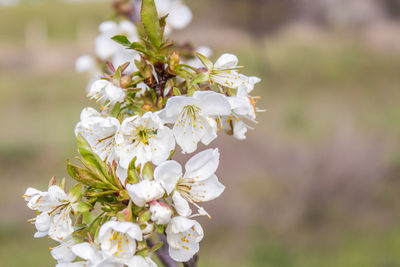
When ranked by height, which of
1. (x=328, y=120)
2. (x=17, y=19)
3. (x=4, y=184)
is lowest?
(x=4, y=184)

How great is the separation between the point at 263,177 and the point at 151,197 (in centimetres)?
346

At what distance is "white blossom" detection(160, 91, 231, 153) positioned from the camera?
2.00 feet

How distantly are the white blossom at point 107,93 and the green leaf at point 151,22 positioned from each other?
89 mm

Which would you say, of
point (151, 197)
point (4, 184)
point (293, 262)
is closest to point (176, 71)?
point (151, 197)

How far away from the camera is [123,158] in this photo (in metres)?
0.62

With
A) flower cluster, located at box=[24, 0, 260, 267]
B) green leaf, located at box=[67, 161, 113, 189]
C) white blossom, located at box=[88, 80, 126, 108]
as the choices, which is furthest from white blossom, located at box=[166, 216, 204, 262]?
white blossom, located at box=[88, 80, 126, 108]

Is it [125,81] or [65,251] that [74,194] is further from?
[125,81]

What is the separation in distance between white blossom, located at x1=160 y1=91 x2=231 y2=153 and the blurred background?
86cm

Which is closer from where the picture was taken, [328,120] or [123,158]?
[123,158]

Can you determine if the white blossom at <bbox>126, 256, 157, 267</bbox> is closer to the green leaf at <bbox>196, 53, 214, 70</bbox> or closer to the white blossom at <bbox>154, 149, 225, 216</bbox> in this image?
the white blossom at <bbox>154, 149, 225, 216</bbox>

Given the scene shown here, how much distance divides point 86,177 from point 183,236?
154mm

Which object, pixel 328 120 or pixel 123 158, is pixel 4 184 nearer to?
pixel 328 120

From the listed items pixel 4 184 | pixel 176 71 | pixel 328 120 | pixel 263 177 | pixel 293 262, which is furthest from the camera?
pixel 328 120

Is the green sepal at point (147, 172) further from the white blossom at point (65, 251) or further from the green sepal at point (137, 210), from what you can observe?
the white blossom at point (65, 251)
